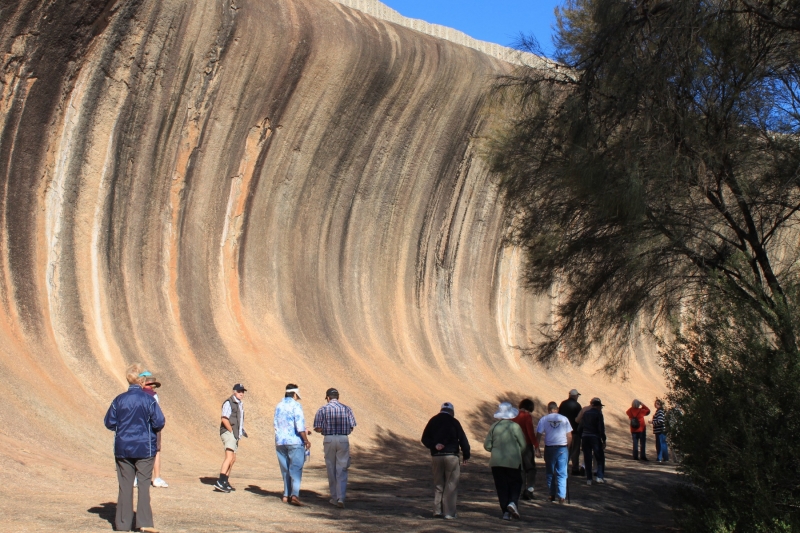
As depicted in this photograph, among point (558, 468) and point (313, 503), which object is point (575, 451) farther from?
point (313, 503)

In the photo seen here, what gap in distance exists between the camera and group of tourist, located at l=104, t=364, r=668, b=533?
21.9ft

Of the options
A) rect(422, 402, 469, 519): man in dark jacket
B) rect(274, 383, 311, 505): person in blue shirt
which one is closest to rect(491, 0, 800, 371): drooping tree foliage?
rect(422, 402, 469, 519): man in dark jacket

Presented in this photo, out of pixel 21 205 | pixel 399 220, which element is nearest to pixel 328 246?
pixel 399 220

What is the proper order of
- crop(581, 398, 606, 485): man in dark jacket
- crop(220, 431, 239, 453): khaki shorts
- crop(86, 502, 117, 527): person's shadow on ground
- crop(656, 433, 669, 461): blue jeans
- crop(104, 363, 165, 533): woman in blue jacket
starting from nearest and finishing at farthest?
crop(104, 363, 165, 533): woman in blue jacket, crop(86, 502, 117, 527): person's shadow on ground, crop(220, 431, 239, 453): khaki shorts, crop(581, 398, 606, 485): man in dark jacket, crop(656, 433, 669, 461): blue jeans

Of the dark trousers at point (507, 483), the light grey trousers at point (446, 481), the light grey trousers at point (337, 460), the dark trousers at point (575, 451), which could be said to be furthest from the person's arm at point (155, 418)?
the dark trousers at point (575, 451)

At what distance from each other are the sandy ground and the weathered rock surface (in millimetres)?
1011

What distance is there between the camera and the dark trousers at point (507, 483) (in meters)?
8.75

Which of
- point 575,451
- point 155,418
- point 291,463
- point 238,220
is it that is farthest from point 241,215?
point 155,418

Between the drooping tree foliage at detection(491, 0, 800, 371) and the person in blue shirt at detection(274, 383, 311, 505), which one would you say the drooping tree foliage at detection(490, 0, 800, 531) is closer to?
the drooping tree foliage at detection(491, 0, 800, 371)

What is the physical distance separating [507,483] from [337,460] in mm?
1669

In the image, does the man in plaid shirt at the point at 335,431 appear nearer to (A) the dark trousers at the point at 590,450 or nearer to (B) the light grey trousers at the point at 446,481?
(B) the light grey trousers at the point at 446,481

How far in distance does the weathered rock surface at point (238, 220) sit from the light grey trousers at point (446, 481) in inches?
179

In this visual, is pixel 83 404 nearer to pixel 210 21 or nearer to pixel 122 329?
pixel 122 329

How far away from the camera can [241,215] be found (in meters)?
17.4
